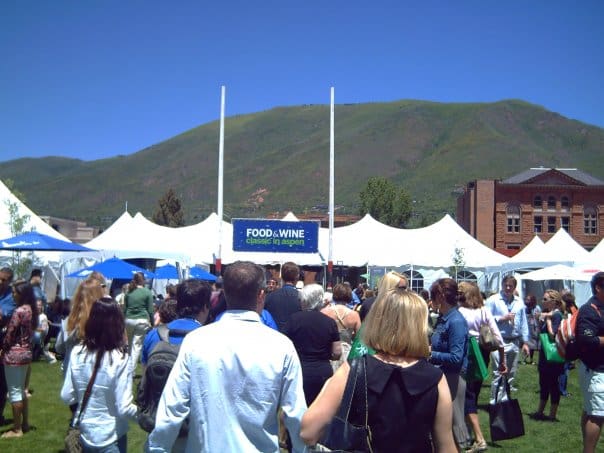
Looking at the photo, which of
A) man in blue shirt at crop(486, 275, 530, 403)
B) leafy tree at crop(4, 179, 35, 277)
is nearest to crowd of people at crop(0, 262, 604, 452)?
man in blue shirt at crop(486, 275, 530, 403)

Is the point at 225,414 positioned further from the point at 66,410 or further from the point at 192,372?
the point at 66,410

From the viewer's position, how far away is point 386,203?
88.4m

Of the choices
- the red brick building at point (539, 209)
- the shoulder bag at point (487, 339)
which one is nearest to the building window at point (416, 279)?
the shoulder bag at point (487, 339)

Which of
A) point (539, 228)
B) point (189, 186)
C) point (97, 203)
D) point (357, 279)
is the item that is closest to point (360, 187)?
point (189, 186)

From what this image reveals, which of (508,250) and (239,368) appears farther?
(508,250)

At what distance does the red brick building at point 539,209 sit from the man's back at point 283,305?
63.7 m

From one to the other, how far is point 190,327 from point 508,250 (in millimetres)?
66101

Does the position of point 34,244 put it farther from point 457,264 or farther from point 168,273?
point 457,264

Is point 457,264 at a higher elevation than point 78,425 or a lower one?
higher

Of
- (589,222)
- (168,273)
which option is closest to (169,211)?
(589,222)

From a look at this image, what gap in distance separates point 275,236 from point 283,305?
58.5 feet

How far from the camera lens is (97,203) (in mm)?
178375

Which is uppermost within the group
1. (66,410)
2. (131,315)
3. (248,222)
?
(248,222)

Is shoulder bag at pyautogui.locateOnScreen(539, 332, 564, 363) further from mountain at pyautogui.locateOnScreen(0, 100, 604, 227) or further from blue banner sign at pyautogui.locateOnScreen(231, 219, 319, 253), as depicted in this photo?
mountain at pyautogui.locateOnScreen(0, 100, 604, 227)
